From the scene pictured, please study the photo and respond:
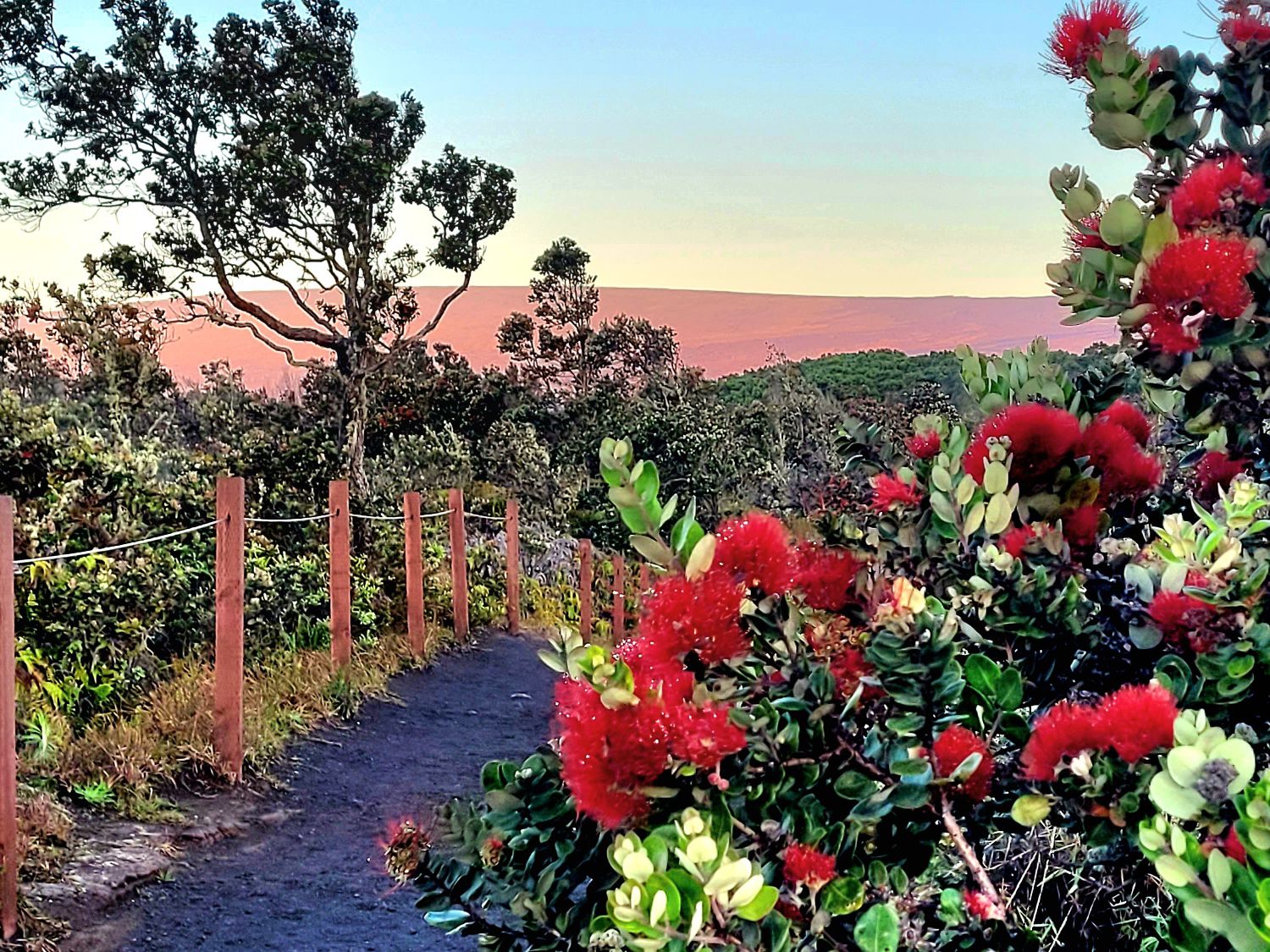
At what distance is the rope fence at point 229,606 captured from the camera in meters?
3.09

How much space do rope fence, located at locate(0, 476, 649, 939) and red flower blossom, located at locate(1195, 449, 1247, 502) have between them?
0.72 metres

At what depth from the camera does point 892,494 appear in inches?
47.5

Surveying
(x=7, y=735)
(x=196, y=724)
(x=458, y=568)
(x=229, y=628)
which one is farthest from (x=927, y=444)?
(x=458, y=568)

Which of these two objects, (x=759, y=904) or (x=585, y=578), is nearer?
(x=759, y=904)

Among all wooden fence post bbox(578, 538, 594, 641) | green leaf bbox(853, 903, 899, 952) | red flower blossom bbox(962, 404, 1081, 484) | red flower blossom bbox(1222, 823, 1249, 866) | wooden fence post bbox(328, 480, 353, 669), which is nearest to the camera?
red flower blossom bbox(1222, 823, 1249, 866)

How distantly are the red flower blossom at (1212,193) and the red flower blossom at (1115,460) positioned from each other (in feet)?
0.72

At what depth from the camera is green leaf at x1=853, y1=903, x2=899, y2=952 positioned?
820 millimetres

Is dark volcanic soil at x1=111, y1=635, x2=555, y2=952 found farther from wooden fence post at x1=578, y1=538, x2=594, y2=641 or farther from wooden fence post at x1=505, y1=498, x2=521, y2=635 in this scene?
wooden fence post at x1=578, y1=538, x2=594, y2=641

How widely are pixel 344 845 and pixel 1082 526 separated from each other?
3694mm

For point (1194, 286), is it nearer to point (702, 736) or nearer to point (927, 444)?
point (927, 444)

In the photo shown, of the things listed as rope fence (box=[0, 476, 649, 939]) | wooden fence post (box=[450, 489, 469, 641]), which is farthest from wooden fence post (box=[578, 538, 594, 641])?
wooden fence post (box=[450, 489, 469, 641])

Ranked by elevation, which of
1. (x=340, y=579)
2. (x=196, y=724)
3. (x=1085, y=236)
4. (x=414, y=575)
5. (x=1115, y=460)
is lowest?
(x=196, y=724)

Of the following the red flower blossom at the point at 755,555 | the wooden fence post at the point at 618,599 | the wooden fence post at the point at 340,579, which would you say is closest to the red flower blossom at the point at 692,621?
the red flower blossom at the point at 755,555

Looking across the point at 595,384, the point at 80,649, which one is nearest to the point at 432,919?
the point at 80,649
